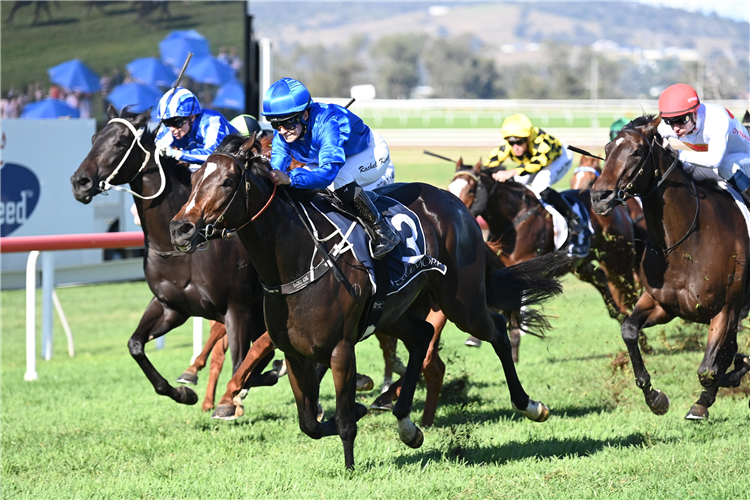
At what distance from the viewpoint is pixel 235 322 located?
5699mm

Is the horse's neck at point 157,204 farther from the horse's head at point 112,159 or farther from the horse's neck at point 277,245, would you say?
the horse's neck at point 277,245

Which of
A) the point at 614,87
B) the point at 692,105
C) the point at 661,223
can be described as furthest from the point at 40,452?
the point at 614,87

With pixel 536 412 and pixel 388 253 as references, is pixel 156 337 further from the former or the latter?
pixel 536 412

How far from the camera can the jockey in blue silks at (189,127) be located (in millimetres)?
5797

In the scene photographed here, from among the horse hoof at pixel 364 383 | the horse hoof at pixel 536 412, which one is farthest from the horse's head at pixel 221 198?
the horse hoof at pixel 364 383

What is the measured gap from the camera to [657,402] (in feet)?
17.7

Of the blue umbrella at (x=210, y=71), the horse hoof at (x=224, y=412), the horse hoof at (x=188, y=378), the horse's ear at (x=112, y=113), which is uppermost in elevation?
the horse's ear at (x=112, y=113)

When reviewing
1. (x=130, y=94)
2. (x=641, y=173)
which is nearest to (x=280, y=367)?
(x=641, y=173)

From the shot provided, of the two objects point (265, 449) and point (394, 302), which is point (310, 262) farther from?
point (265, 449)

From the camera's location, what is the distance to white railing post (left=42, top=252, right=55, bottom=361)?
8.13m

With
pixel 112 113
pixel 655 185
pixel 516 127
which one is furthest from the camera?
pixel 516 127

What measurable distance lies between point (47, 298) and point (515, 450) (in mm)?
4991

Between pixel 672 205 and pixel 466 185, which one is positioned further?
pixel 466 185

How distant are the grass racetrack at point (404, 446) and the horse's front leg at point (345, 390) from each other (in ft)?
0.52
